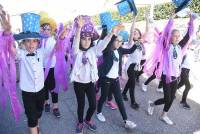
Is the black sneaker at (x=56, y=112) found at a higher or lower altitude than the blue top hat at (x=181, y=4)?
lower

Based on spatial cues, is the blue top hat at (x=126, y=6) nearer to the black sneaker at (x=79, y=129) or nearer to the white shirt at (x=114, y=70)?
the white shirt at (x=114, y=70)

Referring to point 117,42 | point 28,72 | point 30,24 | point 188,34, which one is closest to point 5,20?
point 30,24

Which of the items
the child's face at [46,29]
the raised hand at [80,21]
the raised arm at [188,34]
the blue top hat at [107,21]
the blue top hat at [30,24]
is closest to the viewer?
the blue top hat at [30,24]

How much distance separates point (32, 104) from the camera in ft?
14.0

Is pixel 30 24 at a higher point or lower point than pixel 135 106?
higher

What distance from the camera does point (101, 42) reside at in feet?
15.4

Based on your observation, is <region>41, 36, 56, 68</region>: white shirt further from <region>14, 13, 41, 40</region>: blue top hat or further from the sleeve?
the sleeve

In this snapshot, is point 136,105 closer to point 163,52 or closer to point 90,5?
point 163,52

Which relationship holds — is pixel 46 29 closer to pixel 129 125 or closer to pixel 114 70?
pixel 114 70

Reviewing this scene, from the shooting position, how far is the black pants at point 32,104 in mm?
4242

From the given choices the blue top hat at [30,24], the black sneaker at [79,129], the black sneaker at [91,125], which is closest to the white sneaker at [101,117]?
the black sneaker at [91,125]

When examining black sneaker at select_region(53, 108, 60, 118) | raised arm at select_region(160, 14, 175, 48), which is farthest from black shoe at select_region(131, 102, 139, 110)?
black sneaker at select_region(53, 108, 60, 118)

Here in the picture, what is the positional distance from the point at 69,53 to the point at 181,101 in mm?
2493

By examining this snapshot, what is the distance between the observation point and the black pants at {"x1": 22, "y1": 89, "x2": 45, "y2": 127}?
13.9 ft
